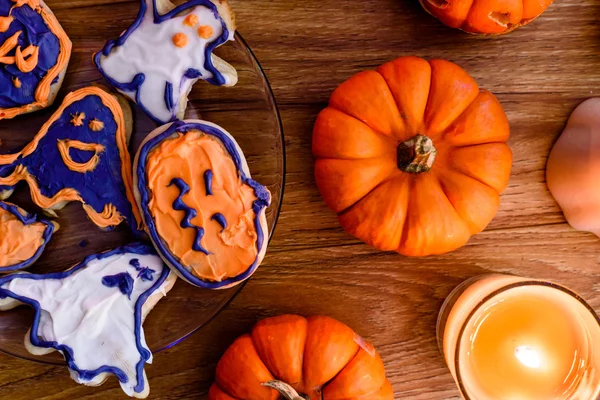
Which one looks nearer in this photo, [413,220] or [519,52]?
[413,220]

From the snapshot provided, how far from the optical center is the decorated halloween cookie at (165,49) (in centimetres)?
101

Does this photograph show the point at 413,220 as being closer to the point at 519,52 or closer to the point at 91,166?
the point at 519,52

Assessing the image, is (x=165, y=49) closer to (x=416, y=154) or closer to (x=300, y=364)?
(x=416, y=154)

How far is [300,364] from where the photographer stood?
1.10m

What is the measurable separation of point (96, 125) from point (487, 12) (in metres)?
0.75

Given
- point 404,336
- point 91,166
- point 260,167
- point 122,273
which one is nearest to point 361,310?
point 404,336

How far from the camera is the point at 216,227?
103cm

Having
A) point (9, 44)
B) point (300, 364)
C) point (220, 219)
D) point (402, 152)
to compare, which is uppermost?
point (9, 44)

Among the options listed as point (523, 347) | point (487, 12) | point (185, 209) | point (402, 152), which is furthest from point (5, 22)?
point (523, 347)

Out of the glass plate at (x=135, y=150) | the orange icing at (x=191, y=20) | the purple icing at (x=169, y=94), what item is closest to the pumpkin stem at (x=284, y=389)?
the glass plate at (x=135, y=150)

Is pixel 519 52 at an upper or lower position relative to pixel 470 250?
upper

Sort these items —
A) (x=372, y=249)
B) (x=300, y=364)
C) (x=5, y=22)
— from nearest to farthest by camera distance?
(x=5, y=22), (x=300, y=364), (x=372, y=249)

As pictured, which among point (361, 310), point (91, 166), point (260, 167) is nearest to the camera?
point (91, 166)

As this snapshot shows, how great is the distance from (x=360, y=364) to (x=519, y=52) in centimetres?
74
